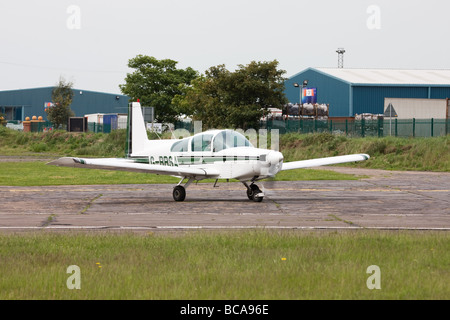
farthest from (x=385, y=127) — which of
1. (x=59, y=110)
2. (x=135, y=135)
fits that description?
(x=59, y=110)

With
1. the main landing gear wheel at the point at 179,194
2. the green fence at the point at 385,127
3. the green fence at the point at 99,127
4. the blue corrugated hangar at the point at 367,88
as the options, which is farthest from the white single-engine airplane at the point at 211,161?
the green fence at the point at 99,127

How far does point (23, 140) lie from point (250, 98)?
27.9 meters

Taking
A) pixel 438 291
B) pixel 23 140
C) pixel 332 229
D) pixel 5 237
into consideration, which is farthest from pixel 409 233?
pixel 23 140

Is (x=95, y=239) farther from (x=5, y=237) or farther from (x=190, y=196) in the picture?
(x=190, y=196)

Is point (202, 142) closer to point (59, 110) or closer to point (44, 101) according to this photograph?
point (59, 110)

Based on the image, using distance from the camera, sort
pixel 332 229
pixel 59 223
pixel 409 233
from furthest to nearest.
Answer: pixel 59 223 → pixel 332 229 → pixel 409 233

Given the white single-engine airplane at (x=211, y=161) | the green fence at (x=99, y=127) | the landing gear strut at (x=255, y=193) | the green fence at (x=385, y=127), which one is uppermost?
the green fence at (x=99, y=127)

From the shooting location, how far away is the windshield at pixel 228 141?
747 inches

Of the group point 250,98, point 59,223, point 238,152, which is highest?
point 250,98

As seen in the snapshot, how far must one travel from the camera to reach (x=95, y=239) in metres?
11.3

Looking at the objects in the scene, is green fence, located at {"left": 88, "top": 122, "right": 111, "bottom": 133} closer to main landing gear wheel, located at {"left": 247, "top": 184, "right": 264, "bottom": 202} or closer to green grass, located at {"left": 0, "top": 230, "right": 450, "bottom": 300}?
main landing gear wheel, located at {"left": 247, "top": 184, "right": 264, "bottom": 202}

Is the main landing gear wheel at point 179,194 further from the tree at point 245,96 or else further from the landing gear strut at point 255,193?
the tree at point 245,96

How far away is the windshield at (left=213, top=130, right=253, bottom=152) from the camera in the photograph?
19.0m

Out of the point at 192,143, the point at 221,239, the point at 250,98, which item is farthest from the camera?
the point at 250,98
